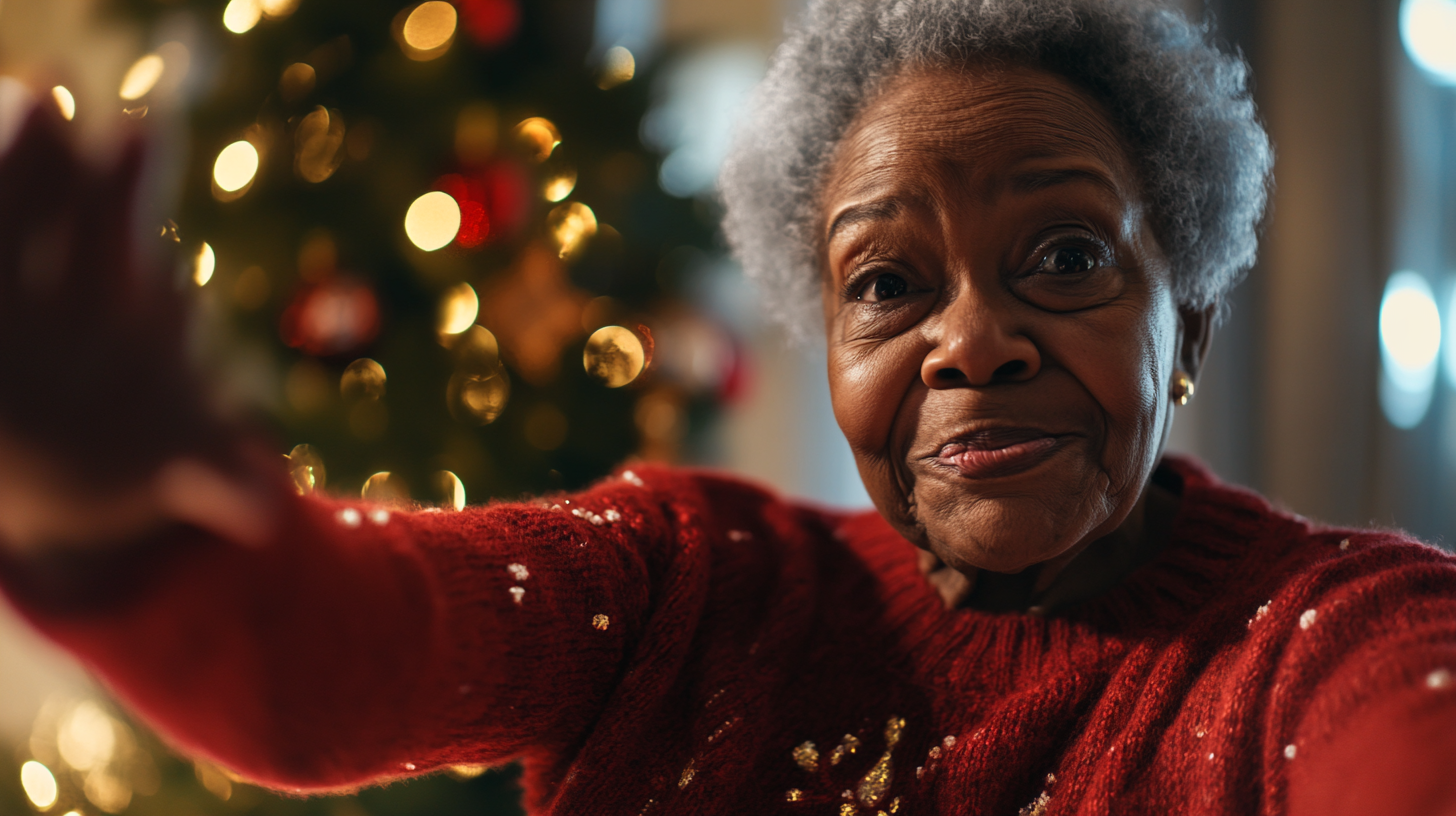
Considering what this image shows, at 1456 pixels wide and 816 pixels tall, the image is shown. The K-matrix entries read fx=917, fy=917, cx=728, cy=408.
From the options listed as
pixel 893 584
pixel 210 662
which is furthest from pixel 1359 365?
pixel 210 662

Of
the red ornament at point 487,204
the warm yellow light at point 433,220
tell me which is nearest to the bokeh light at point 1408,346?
the red ornament at point 487,204

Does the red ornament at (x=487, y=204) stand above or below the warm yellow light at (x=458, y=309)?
above

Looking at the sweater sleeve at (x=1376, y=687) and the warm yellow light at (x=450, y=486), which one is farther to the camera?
the warm yellow light at (x=450, y=486)

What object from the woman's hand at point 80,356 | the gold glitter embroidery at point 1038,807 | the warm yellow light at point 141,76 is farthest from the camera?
the warm yellow light at point 141,76

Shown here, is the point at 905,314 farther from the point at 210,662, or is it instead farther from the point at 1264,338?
the point at 1264,338

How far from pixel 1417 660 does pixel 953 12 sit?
2.04ft

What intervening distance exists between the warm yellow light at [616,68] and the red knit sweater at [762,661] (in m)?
1.02

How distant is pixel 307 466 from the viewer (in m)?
1.62

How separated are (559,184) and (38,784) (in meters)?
1.44

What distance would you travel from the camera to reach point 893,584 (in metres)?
0.94

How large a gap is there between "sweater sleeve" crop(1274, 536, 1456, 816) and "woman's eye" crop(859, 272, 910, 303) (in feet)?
1.34

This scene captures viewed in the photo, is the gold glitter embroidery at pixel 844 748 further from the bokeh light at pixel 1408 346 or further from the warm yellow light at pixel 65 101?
the bokeh light at pixel 1408 346

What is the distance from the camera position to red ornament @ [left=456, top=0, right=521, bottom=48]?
168 centimetres

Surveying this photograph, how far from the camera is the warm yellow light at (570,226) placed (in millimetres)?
1661
